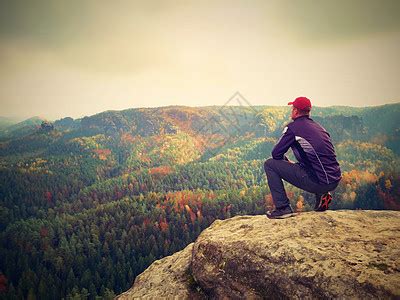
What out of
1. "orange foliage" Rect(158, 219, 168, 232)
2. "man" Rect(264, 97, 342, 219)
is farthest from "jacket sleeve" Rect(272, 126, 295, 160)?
"orange foliage" Rect(158, 219, 168, 232)

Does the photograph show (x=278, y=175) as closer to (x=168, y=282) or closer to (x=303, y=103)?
(x=303, y=103)

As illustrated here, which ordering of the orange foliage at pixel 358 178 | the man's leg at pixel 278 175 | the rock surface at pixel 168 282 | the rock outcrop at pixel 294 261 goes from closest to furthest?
the rock outcrop at pixel 294 261, the man's leg at pixel 278 175, the rock surface at pixel 168 282, the orange foliage at pixel 358 178

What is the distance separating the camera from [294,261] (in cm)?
967

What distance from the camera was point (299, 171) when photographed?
10961mm

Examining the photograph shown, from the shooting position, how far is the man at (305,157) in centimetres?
1033

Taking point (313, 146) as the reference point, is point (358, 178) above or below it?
below

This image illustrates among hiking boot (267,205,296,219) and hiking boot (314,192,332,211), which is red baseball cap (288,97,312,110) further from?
hiking boot (267,205,296,219)

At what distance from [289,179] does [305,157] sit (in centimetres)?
120

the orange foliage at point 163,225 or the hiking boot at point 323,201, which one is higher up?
the hiking boot at point 323,201

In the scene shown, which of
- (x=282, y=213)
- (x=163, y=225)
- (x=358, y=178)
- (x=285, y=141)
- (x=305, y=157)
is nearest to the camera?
(x=305, y=157)

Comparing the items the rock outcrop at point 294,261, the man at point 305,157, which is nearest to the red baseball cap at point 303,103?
the man at point 305,157

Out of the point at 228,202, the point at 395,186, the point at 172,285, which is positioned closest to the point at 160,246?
the point at 228,202

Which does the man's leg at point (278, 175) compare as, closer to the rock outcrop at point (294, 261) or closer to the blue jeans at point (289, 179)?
the blue jeans at point (289, 179)

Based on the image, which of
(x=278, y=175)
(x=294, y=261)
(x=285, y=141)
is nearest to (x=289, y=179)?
(x=278, y=175)
